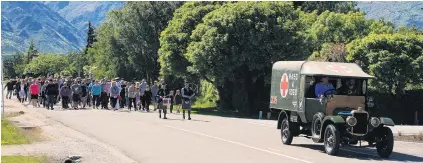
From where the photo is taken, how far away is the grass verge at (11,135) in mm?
19797

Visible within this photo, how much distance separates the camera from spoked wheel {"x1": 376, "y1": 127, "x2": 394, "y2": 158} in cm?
1744

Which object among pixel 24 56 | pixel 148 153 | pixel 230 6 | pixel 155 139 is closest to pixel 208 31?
pixel 230 6

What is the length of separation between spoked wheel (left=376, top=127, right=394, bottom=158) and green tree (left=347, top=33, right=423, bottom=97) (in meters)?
26.4

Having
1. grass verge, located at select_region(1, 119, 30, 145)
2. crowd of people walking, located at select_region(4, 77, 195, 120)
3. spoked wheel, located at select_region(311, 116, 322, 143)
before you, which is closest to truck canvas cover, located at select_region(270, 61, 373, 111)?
spoked wheel, located at select_region(311, 116, 322, 143)

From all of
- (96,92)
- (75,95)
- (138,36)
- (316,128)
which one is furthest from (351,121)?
(138,36)

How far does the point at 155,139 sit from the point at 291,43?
24239 millimetres

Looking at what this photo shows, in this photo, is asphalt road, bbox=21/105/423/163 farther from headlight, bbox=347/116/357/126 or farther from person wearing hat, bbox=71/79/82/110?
person wearing hat, bbox=71/79/82/110

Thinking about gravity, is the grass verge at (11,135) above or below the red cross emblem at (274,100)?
below

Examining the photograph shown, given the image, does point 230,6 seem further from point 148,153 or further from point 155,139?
point 148,153

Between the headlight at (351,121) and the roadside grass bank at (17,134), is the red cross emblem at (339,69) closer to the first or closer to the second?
the headlight at (351,121)

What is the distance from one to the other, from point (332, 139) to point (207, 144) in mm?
4217

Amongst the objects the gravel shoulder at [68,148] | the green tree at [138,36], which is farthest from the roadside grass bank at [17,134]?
the green tree at [138,36]

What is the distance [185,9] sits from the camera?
172ft

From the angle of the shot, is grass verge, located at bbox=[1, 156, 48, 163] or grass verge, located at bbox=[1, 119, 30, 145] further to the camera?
grass verge, located at bbox=[1, 119, 30, 145]
